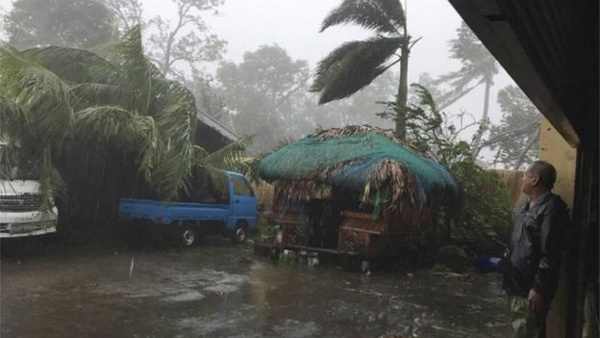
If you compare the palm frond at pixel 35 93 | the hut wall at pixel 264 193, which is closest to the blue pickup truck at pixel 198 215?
the palm frond at pixel 35 93

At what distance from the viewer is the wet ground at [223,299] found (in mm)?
5566

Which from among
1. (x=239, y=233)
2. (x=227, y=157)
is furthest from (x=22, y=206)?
(x=239, y=233)

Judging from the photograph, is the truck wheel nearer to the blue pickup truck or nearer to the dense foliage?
the blue pickup truck

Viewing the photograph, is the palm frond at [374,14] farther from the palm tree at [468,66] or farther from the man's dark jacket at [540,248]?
the palm tree at [468,66]

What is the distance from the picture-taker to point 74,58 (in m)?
11.1

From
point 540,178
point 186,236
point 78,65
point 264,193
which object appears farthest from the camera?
point 264,193

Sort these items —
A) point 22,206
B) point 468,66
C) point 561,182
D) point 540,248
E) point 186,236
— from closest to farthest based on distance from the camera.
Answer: point 540,248 < point 561,182 < point 22,206 < point 186,236 < point 468,66

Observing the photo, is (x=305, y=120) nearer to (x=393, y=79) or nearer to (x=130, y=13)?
(x=393, y=79)

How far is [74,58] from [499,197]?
10.4 metres

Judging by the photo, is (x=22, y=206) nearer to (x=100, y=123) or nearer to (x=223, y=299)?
(x=100, y=123)

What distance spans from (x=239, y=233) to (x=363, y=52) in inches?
250

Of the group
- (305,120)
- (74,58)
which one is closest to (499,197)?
(74,58)

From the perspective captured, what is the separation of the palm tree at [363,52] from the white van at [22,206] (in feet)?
27.5

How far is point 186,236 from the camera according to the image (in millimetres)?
11148
